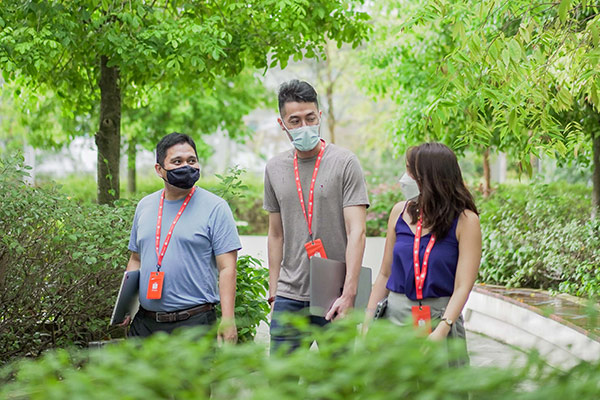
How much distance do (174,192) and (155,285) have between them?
0.51m

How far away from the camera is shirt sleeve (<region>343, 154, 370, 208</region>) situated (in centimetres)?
424

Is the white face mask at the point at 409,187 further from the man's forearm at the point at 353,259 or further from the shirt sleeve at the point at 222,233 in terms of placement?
the shirt sleeve at the point at 222,233

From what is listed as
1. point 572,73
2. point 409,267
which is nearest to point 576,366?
point 409,267

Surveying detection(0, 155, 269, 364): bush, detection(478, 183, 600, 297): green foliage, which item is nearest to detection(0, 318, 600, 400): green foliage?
detection(0, 155, 269, 364): bush

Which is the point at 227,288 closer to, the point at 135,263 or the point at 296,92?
the point at 135,263

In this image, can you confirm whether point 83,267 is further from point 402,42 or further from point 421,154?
point 402,42

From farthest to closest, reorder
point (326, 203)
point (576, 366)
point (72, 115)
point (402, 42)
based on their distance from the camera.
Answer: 1. point (402, 42)
2. point (72, 115)
3. point (326, 203)
4. point (576, 366)

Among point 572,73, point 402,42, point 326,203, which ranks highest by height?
point 402,42

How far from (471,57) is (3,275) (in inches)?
131

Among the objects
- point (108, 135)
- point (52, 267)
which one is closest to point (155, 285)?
point (52, 267)

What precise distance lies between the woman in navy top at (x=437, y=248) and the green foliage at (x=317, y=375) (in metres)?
1.72

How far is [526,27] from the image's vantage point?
193 inches

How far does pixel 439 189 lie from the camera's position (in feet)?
12.7

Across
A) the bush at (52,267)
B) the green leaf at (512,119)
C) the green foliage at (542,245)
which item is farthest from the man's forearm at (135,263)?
the green foliage at (542,245)
